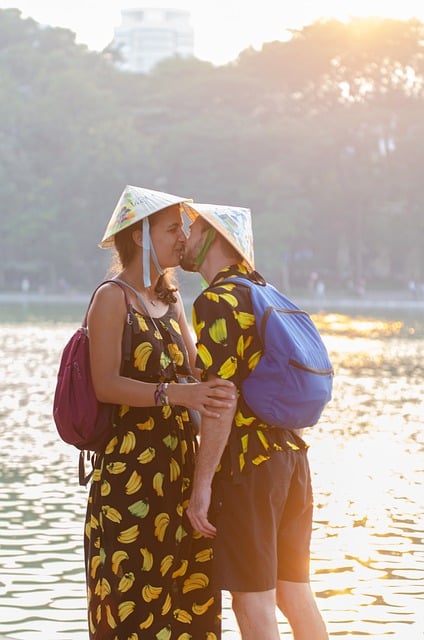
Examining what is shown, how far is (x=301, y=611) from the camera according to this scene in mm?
3375

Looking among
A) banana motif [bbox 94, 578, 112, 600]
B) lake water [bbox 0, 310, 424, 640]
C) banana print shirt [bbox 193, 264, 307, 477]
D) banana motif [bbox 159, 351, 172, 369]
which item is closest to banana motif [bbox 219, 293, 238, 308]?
banana print shirt [bbox 193, 264, 307, 477]

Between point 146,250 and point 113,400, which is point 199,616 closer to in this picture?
point 113,400

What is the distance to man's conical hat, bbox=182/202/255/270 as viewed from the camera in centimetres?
330

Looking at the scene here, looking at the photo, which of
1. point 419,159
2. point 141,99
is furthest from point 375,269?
point 141,99

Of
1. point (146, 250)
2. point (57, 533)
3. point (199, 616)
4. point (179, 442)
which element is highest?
point (146, 250)

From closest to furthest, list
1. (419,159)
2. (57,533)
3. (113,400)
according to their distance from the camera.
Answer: (113,400), (57,533), (419,159)

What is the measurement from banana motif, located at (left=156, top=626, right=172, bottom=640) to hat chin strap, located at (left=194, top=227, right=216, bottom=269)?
3.02 ft

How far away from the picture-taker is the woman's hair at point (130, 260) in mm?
3527

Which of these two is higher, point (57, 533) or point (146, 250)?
point (146, 250)

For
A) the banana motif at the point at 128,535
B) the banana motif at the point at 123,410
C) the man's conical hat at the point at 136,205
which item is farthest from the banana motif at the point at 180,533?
the man's conical hat at the point at 136,205

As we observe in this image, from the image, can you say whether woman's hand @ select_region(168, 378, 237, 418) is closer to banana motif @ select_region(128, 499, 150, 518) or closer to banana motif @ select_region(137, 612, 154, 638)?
banana motif @ select_region(128, 499, 150, 518)

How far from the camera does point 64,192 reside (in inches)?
2130

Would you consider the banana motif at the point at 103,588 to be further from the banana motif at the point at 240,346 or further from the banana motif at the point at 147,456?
the banana motif at the point at 240,346

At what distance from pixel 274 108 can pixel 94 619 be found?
2102 inches
